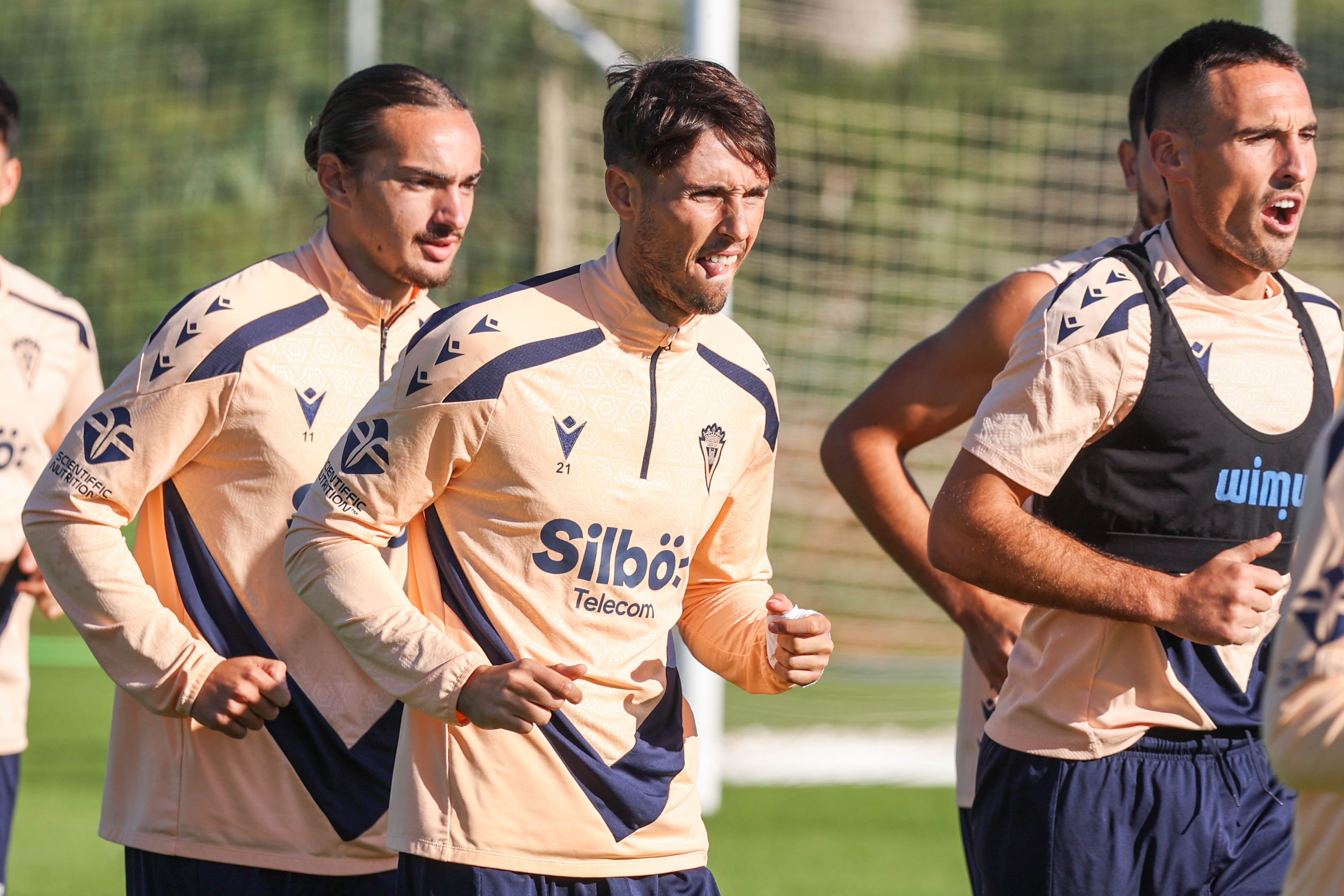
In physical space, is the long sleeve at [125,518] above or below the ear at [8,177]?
below

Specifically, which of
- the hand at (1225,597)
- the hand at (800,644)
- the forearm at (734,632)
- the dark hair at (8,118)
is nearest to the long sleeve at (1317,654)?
the hand at (1225,597)

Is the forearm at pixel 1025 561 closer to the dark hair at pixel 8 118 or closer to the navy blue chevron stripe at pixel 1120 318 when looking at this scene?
the navy blue chevron stripe at pixel 1120 318

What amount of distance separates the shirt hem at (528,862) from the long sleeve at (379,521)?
0.70 ft

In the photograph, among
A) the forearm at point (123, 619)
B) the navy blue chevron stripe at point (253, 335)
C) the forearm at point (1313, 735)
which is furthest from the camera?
the navy blue chevron stripe at point (253, 335)

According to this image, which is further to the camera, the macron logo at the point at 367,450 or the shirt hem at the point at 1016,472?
the shirt hem at the point at 1016,472

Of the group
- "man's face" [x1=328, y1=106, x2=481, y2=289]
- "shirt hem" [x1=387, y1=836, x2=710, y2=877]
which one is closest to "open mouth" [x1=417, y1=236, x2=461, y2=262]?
"man's face" [x1=328, y1=106, x2=481, y2=289]

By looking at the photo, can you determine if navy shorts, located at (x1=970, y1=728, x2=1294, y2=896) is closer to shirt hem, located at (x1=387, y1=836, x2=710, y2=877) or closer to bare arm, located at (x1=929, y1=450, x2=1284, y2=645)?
bare arm, located at (x1=929, y1=450, x2=1284, y2=645)

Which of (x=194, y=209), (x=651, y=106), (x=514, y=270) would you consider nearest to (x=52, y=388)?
(x=651, y=106)

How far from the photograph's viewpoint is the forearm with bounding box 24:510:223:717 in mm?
3148

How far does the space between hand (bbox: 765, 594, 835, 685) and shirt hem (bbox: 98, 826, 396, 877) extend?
1015mm

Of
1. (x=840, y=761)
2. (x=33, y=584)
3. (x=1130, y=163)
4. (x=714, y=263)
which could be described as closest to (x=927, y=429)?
(x=1130, y=163)

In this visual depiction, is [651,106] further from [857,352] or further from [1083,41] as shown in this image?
[1083,41]

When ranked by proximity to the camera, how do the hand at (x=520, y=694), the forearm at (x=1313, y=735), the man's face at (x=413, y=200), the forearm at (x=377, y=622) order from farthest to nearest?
the man's face at (x=413, y=200) < the forearm at (x=377, y=622) < the hand at (x=520, y=694) < the forearm at (x=1313, y=735)

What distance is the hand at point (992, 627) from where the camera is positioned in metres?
3.58
